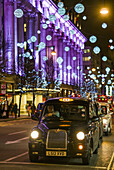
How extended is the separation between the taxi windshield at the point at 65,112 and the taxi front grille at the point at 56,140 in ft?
3.56

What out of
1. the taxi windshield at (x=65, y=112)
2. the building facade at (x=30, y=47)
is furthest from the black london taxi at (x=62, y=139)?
the building facade at (x=30, y=47)

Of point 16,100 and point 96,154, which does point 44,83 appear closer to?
point 16,100

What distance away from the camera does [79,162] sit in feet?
36.6

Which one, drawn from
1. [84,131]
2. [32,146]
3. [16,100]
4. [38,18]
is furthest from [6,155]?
[38,18]

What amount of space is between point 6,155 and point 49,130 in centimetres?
275

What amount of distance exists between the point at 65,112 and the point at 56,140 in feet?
4.96

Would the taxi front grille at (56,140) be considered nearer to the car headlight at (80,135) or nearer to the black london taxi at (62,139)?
the black london taxi at (62,139)

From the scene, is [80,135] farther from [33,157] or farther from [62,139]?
[33,157]

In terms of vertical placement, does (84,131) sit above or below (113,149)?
above

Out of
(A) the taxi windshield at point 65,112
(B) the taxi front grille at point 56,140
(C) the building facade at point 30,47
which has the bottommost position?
(B) the taxi front grille at point 56,140

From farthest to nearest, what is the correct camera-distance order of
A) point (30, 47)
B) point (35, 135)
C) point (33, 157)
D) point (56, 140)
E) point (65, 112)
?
point (30, 47) → point (65, 112) → point (33, 157) → point (35, 135) → point (56, 140)

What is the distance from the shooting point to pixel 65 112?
1155 centimetres

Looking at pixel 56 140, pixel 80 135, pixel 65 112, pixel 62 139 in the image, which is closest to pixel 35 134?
pixel 56 140

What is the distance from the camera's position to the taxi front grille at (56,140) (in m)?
10.2
